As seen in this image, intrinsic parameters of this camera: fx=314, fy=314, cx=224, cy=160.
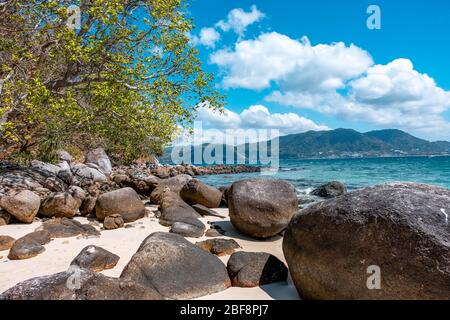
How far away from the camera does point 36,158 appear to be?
1764 cm

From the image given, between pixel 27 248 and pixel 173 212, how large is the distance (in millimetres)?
4570

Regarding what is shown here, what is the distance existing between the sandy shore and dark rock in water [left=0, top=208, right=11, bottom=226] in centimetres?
22

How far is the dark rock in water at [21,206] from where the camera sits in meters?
9.23

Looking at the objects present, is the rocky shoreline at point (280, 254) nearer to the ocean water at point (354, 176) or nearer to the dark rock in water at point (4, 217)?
the dark rock in water at point (4, 217)

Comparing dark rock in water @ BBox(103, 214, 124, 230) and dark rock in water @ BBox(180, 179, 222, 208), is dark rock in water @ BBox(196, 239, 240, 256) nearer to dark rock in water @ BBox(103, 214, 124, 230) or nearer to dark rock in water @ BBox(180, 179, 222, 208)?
dark rock in water @ BBox(103, 214, 124, 230)

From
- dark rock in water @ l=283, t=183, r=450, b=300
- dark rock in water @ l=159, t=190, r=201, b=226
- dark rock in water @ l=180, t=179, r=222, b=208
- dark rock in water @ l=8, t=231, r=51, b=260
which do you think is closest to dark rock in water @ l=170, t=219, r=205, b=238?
dark rock in water @ l=159, t=190, r=201, b=226

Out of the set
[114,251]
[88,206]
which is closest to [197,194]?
[88,206]

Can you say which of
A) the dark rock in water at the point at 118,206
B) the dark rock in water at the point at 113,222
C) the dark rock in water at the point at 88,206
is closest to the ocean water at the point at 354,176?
the dark rock in water at the point at 118,206

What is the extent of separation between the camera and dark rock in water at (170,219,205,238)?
29.7 feet

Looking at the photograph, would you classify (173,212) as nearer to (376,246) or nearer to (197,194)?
(197,194)

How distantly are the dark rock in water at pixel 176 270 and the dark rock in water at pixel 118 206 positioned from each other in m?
4.34

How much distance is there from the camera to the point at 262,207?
936cm
